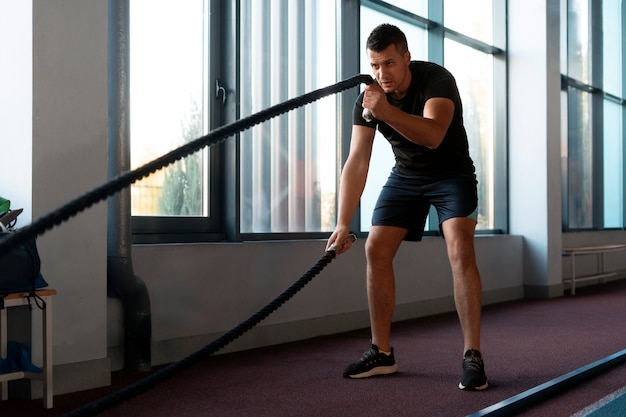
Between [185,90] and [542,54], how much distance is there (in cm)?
386

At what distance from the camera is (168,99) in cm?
371

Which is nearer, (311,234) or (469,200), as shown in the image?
(469,200)

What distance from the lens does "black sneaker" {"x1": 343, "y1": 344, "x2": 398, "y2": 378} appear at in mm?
3008

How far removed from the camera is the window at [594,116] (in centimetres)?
809

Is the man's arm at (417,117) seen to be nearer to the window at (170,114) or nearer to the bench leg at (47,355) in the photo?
the bench leg at (47,355)

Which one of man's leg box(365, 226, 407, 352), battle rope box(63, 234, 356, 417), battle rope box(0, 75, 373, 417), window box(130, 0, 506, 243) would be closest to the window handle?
window box(130, 0, 506, 243)

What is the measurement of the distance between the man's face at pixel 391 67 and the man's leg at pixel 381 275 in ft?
1.81

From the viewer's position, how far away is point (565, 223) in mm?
7840

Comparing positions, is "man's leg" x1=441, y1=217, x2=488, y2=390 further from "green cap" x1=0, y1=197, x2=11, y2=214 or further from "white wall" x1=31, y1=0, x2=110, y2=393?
"green cap" x1=0, y1=197, x2=11, y2=214

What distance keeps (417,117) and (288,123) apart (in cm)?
194

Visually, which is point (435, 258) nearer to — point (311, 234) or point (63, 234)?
point (311, 234)

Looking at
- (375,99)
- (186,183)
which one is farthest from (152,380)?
(186,183)

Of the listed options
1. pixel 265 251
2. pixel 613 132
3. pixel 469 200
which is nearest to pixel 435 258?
pixel 265 251

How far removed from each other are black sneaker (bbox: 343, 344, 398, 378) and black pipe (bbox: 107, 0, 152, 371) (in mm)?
834
